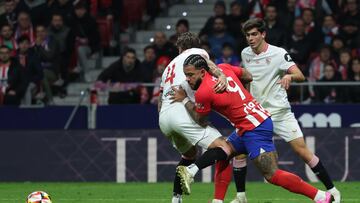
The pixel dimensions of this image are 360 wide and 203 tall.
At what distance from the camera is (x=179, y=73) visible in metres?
12.7

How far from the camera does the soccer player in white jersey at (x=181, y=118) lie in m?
12.6

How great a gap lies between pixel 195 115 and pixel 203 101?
0.59 metres

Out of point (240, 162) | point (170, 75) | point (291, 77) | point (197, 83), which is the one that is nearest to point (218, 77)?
point (197, 83)

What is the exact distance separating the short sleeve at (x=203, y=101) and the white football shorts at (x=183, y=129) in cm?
50

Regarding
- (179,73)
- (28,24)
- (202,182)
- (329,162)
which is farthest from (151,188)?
(28,24)

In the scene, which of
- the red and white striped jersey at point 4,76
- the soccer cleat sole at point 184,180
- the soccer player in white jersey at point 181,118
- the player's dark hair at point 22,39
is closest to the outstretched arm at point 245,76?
the soccer player in white jersey at point 181,118

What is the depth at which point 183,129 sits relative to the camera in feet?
41.8

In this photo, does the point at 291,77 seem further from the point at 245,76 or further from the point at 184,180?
the point at 184,180

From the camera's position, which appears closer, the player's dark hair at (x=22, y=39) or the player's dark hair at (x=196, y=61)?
the player's dark hair at (x=196, y=61)

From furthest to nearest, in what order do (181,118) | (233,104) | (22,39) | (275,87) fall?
(22,39), (275,87), (181,118), (233,104)

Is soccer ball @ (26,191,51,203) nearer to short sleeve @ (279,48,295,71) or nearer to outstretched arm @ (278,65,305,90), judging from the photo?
outstretched arm @ (278,65,305,90)

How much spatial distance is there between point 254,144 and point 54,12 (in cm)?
1157

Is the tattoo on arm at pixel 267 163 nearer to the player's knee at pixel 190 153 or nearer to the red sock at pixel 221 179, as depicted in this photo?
the red sock at pixel 221 179

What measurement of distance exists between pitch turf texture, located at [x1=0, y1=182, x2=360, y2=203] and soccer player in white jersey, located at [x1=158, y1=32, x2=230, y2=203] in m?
1.76
